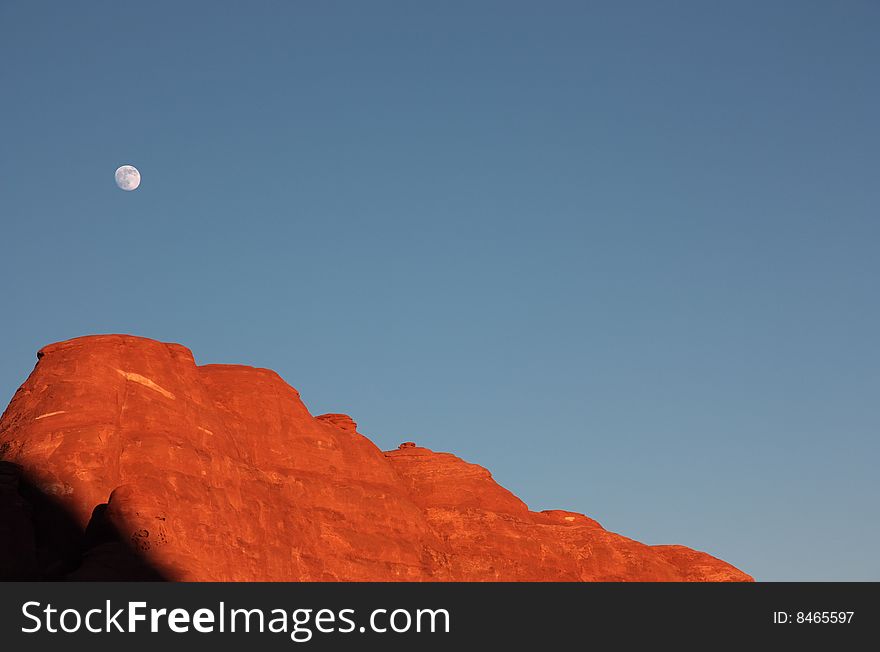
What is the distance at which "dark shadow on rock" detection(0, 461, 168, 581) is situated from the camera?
2149 inches

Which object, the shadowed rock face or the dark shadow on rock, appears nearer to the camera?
the dark shadow on rock

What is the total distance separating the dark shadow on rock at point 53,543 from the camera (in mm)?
54594

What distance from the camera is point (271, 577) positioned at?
6731 cm

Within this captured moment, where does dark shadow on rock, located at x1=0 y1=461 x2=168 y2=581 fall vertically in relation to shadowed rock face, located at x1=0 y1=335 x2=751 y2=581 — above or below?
below

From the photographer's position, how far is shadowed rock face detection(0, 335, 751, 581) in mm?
A: 58312

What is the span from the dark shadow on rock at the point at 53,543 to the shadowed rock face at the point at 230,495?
8cm

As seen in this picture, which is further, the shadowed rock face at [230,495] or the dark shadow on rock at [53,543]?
the shadowed rock face at [230,495]

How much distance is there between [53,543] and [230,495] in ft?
38.2

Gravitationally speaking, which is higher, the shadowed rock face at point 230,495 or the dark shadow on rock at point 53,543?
the shadowed rock face at point 230,495

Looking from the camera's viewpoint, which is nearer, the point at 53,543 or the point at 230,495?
the point at 53,543

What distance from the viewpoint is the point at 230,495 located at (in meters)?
67.4

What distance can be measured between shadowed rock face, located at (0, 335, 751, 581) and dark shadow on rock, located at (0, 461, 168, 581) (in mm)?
77
